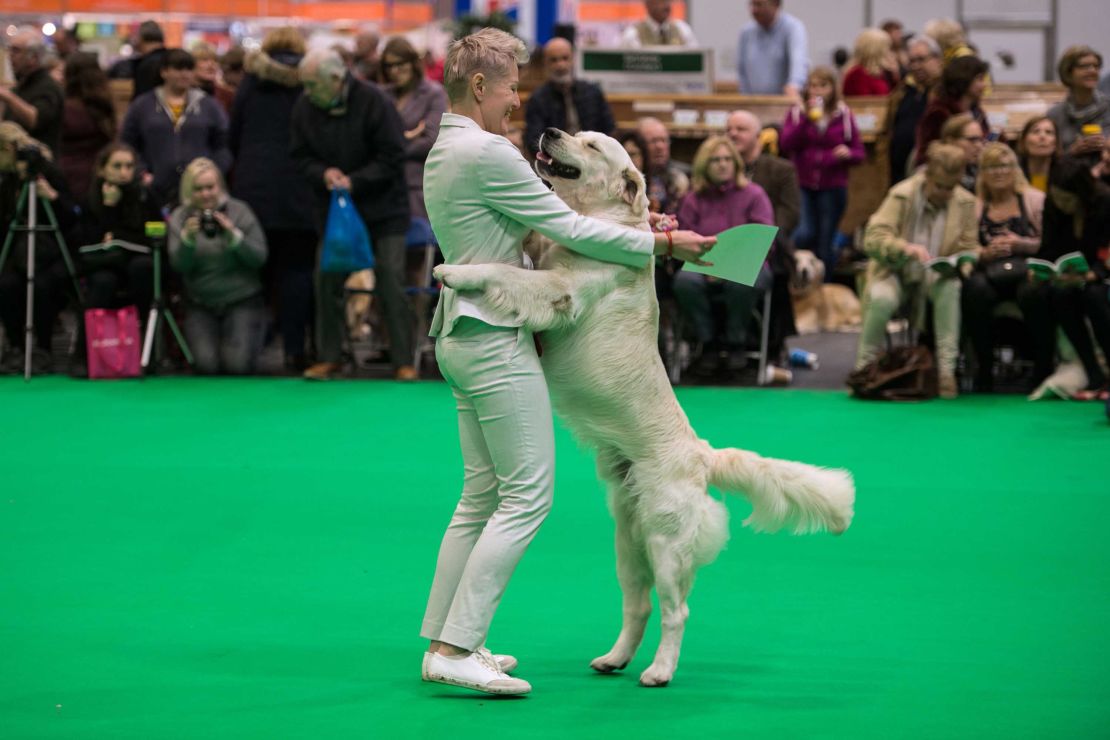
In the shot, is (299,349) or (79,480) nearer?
(79,480)

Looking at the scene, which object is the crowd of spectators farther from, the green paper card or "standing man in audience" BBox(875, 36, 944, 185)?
the green paper card

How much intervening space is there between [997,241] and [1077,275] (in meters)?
0.58

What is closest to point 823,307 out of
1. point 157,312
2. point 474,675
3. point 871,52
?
point 871,52

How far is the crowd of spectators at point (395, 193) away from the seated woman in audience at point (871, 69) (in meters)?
1.59

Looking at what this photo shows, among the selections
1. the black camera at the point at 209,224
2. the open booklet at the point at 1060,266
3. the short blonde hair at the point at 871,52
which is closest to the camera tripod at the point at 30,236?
the black camera at the point at 209,224

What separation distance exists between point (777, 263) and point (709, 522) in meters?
6.18

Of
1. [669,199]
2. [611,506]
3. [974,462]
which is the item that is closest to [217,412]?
[669,199]

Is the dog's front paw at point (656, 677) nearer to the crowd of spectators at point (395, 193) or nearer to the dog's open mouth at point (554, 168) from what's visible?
the dog's open mouth at point (554, 168)

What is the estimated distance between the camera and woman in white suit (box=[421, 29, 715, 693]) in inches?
144

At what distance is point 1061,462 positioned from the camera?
276 inches

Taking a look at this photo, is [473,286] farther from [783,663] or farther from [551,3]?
[551,3]

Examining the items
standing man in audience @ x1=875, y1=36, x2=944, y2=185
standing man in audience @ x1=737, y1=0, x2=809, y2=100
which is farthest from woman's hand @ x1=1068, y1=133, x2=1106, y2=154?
standing man in audience @ x1=737, y1=0, x2=809, y2=100

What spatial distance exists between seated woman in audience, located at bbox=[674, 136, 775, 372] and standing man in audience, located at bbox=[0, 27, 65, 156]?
486 centimetres

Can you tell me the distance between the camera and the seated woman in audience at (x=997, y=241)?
29.8 feet
